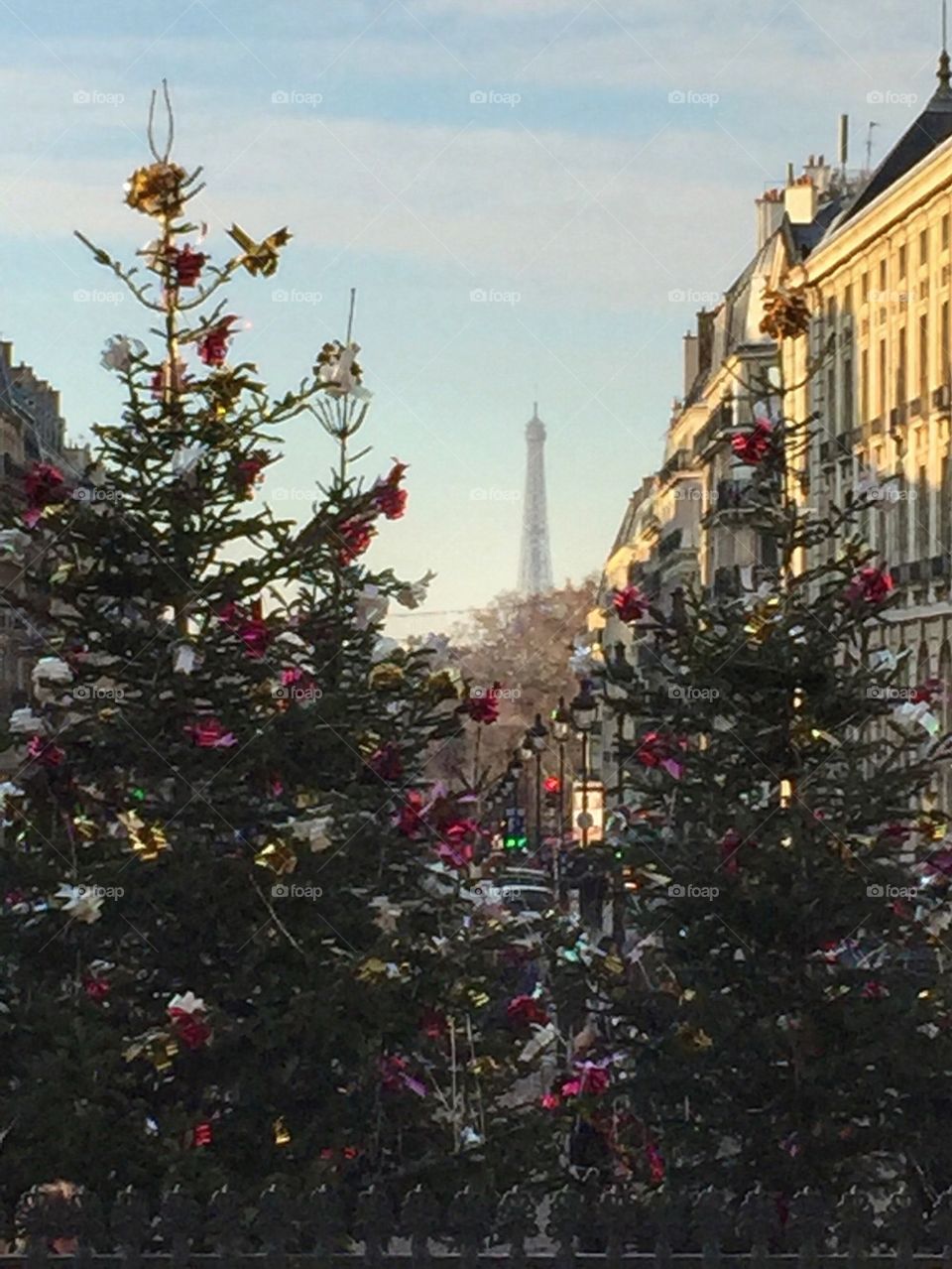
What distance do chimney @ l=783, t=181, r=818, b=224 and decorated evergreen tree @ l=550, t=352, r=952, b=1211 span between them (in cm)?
6083

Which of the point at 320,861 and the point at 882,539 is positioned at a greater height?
the point at 882,539

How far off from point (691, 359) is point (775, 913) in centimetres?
9278

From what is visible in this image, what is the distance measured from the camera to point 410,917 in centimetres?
1920

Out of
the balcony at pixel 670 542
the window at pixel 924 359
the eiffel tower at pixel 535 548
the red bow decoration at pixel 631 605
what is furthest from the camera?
the eiffel tower at pixel 535 548

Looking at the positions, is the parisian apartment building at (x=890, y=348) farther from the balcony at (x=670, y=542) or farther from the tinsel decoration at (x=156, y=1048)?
the tinsel decoration at (x=156, y=1048)

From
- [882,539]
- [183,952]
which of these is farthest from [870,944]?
[882,539]

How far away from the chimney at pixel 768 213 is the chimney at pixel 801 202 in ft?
23.4

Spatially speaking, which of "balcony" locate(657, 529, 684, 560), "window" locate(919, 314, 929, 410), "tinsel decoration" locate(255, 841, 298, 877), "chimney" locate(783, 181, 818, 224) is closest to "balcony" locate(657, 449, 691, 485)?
"balcony" locate(657, 529, 684, 560)

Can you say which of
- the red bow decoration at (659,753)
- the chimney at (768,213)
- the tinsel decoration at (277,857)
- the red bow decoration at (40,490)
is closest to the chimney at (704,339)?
the chimney at (768,213)

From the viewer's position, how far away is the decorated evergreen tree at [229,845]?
1847cm

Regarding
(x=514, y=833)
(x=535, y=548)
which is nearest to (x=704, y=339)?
(x=514, y=833)

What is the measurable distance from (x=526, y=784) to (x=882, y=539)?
176 feet

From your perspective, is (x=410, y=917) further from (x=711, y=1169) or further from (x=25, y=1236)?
(x=25, y=1236)

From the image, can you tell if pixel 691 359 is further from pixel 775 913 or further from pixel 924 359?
pixel 775 913
